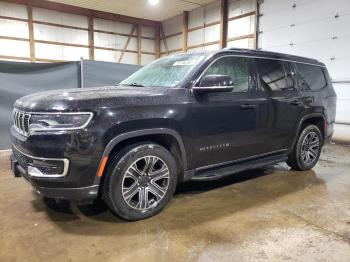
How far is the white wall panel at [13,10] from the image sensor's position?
11.5m

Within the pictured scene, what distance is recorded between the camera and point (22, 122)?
2.55 metres

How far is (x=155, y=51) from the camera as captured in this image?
50.8ft

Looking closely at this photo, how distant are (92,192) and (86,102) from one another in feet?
2.43

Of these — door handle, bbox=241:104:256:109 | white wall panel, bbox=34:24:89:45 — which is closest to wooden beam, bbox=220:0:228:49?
white wall panel, bbox=34:24:89:45

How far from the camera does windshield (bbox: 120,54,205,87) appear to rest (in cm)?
303

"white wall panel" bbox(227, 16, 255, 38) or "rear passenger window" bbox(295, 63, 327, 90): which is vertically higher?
"white wall panel" bbox(227, 16, 255, 38)

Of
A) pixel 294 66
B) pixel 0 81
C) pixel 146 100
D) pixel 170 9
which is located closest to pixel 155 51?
pixel 170 9

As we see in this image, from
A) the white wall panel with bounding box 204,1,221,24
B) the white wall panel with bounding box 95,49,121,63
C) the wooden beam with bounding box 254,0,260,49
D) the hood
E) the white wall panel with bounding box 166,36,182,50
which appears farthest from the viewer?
the white wall panel with bounding box 166,36,182,50

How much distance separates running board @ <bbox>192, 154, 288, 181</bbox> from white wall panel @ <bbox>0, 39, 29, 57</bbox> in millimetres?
11653

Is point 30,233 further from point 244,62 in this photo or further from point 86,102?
point 244,62

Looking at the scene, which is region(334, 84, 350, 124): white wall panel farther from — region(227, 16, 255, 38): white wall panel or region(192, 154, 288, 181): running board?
region(192, 154, 288, 181): running board

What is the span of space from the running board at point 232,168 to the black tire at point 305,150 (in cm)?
34

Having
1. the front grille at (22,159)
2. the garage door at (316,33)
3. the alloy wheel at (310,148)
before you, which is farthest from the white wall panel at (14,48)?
the alloy wheel at (310,148)

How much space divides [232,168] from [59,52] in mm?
11824
